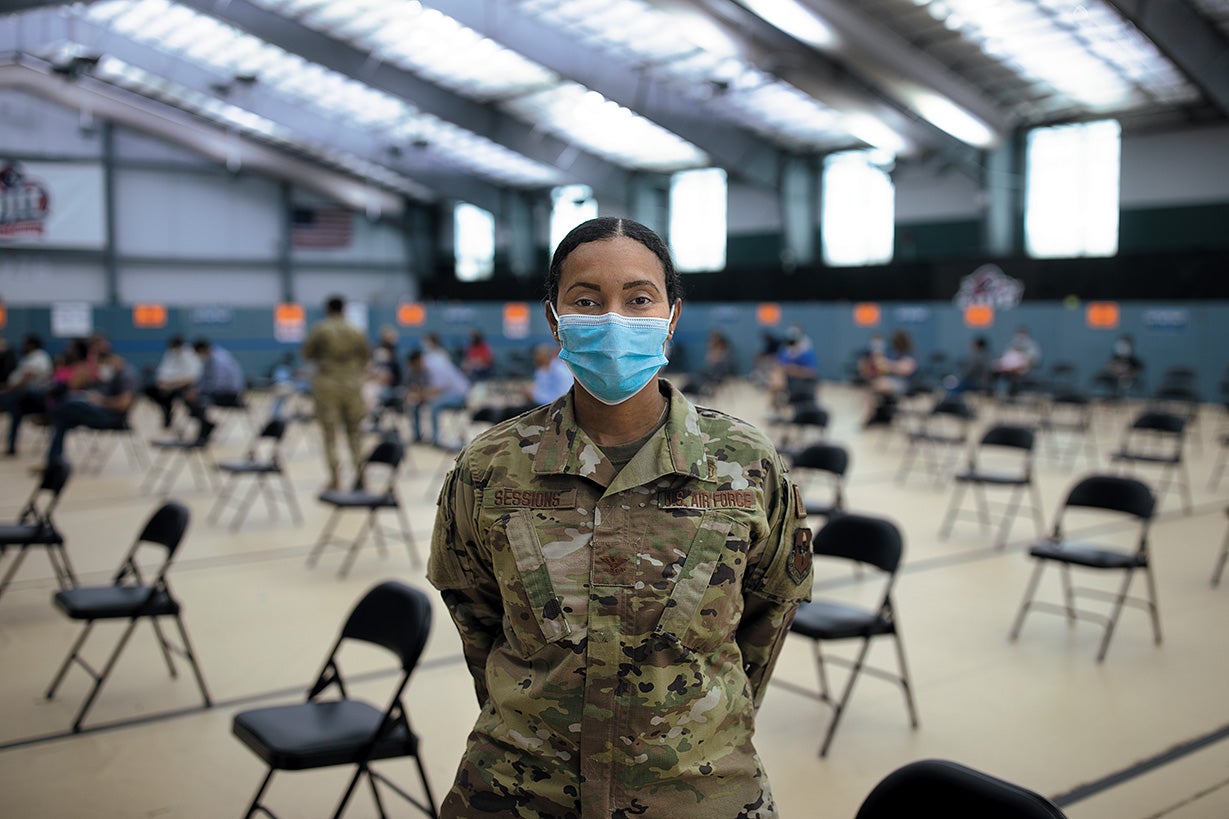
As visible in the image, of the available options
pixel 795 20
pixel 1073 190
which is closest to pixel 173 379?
pixel 795 20

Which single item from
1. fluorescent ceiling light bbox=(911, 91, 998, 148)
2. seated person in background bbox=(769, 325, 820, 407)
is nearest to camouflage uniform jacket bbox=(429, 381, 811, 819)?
seated person in background bbox=(769, 325, 820, 407)

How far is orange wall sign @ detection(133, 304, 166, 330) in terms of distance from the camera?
68.4ft

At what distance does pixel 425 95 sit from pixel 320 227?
9.94 meters

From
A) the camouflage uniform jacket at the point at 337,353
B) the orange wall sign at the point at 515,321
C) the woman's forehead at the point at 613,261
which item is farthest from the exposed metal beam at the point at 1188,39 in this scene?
the orange wall sign at the point at 515,321

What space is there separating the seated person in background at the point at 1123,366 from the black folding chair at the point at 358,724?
16549mm

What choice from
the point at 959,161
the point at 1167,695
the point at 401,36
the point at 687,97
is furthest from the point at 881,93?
the point at 1167,695

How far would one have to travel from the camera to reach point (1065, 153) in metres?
20.4

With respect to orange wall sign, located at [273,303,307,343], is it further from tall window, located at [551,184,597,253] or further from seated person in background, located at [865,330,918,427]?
seated person in background, located at [865,330,918,427]

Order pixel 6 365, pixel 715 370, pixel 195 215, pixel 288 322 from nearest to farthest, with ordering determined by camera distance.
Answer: pixel 6 365 → pixel 715 370 → pixel 288 322 → pixel 195 215

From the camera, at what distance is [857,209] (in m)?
24.1

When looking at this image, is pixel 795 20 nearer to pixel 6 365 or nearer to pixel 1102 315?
pixel 1102 315

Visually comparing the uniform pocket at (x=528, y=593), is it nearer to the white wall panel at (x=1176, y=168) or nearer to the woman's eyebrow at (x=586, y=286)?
the woman's eyebrow at (x=586, y=286)

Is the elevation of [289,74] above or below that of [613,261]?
above

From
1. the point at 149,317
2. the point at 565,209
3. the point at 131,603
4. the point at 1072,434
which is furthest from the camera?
the point at 565,209
